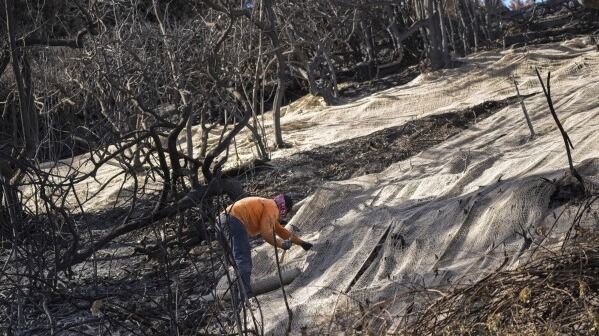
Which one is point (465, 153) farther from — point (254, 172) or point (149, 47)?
point (149, 47)

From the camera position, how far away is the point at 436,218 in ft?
27.1

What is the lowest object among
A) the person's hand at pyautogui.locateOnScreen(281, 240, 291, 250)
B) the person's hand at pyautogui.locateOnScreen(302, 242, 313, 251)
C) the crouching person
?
the person's hand at pyautogui.locateOnScreen(302, 242, 313, 251)

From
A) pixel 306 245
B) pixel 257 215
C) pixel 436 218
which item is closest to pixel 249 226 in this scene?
pixel 257 215

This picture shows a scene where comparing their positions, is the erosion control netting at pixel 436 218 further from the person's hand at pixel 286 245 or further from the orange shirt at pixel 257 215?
the orange shirt at pixel 257 215

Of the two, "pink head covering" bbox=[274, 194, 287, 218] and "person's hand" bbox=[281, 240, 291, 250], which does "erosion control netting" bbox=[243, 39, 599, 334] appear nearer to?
"person's hand" bbox=[281, 240, 291, 250]

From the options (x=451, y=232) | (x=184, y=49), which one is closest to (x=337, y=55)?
(x=184, y=49)

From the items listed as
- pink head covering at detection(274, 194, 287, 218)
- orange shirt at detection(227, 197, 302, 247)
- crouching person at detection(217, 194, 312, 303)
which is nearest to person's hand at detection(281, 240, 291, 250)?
crouching person at detection(217, 194, 312, 303)

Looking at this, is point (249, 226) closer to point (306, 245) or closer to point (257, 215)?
point (257, 215)

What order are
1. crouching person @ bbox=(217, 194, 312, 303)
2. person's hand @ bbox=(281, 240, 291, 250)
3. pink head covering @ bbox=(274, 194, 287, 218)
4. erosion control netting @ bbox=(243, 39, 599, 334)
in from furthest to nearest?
pink head covering @ bbox=(274, 194, 287, 218), person's hand @ bbox=(281, 240, 291, 250), crouching person @ bbox=(217, 194, 312, 303), erosion control netting @ bbox=(243, 39, 599, 334)

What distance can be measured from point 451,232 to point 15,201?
3.17m

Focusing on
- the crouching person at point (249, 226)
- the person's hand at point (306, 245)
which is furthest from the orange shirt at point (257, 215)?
the person's hand at point (306, 245)

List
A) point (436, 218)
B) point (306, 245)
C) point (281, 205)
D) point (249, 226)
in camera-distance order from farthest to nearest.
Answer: point (281, 205), point (306, 245), point (249, 226), point (436, 218)

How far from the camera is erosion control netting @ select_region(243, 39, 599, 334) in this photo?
7.26 meters

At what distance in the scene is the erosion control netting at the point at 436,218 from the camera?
726 cm
